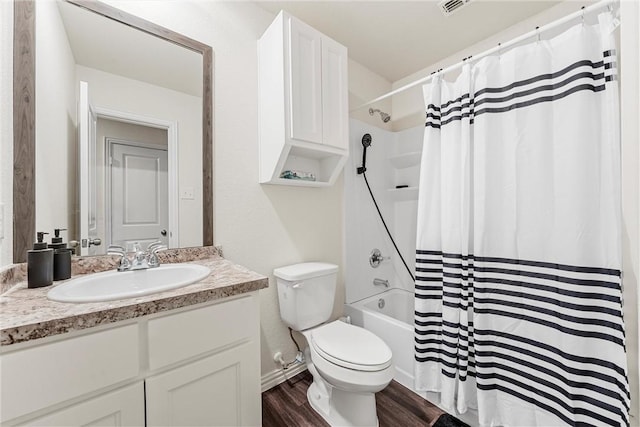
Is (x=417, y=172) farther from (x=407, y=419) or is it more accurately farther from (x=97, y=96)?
(x=97, y=96)

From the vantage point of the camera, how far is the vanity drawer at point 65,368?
585mm

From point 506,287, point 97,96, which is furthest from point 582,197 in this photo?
point 97,96

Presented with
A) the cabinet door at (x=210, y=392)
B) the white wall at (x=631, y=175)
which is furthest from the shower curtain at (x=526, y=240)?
the cabinet door at (x=210, y=392)

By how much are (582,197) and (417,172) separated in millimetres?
1349

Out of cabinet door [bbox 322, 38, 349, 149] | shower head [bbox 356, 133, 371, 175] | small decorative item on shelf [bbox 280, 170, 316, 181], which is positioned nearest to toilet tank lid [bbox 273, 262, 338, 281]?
small decorative item on shelf [bbox 280, 170, 316, 181]

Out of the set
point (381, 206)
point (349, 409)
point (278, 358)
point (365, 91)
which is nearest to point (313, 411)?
point (349, 409)

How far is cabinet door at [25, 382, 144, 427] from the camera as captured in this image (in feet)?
2.10

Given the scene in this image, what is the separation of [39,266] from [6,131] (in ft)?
1.60

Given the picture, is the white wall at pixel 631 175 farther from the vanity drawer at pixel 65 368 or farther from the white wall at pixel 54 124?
the white wall at pixel 54 124

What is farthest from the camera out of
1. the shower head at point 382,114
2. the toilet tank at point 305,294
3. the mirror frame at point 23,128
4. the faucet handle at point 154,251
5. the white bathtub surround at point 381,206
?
the shower head at point 382,114

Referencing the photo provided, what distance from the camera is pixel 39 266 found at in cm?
88

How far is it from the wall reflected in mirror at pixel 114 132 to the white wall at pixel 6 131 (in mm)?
75

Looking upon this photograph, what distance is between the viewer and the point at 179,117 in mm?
1356

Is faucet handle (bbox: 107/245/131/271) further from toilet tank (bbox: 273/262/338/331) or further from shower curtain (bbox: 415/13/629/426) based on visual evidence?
Result: shower curtain (bbox: 415/13/629/426)
